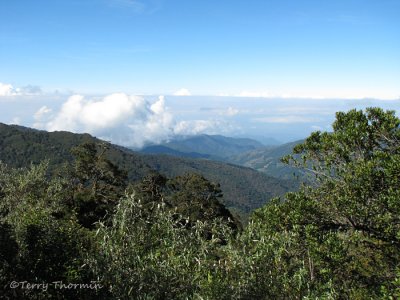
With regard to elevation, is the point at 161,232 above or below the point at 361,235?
above

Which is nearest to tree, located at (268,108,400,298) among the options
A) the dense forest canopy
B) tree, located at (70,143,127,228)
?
the dense forest canopy

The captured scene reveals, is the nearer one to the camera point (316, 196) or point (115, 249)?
point (115, 249)

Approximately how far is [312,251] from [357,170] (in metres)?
3.71

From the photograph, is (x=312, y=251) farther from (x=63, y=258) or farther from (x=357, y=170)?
(x=63, y=258)

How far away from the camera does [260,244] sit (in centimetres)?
1185

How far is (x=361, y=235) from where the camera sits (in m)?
15.7

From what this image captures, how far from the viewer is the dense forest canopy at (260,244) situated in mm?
10852

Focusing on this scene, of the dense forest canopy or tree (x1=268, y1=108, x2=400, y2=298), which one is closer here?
the dense forest canopy

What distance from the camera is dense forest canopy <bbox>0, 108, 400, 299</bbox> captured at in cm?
1085

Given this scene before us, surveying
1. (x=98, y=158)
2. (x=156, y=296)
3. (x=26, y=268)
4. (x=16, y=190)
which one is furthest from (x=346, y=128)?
(x=98, y=158)

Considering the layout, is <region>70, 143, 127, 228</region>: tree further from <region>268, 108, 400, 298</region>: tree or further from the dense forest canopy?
<region>268, 108, 400, 298</region>: tree

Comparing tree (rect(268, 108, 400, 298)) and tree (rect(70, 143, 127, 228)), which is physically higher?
tree (rect(268, 108, 400, 298))

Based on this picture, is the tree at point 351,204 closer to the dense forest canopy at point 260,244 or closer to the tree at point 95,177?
the dense forest canopy at point 260,244

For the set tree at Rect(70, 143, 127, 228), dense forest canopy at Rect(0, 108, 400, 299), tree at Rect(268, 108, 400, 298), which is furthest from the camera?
tree at Rect(70, 143, 127, 228)
